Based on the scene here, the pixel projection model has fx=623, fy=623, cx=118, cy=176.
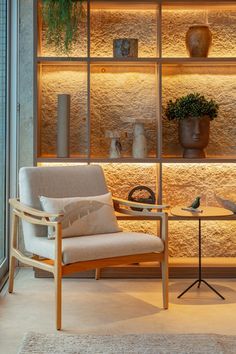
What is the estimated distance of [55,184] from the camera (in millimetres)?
4141

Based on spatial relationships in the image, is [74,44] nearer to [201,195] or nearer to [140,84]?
[140,84]

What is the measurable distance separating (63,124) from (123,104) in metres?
0.58

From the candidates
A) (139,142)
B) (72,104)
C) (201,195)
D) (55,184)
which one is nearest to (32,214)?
(55,184)

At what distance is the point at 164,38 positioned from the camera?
16.1 ft

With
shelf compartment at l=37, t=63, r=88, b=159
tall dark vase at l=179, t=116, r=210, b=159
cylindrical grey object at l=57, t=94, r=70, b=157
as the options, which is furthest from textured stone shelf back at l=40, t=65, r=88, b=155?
tall dark vase at l=179, t=116, r=210, b=159

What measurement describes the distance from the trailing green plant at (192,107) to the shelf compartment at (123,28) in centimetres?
48

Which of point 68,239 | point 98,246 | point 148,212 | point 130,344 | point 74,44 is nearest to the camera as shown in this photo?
point 130,344

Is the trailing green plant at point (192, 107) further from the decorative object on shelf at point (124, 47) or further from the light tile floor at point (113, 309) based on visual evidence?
the light tile floor at point (113, 309)

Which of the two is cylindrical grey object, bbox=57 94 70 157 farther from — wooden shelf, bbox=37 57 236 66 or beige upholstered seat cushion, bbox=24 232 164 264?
beige upholstered seat cushion, bbox=24 232 164 264

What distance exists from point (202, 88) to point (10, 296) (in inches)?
87.2

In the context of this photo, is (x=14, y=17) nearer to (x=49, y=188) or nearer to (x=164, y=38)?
(x=164, y=38)

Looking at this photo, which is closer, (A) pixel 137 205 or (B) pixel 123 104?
(A) pixel 137 205

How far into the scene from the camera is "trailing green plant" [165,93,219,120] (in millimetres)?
4617

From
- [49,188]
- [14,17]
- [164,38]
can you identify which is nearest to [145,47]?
[164,38]
